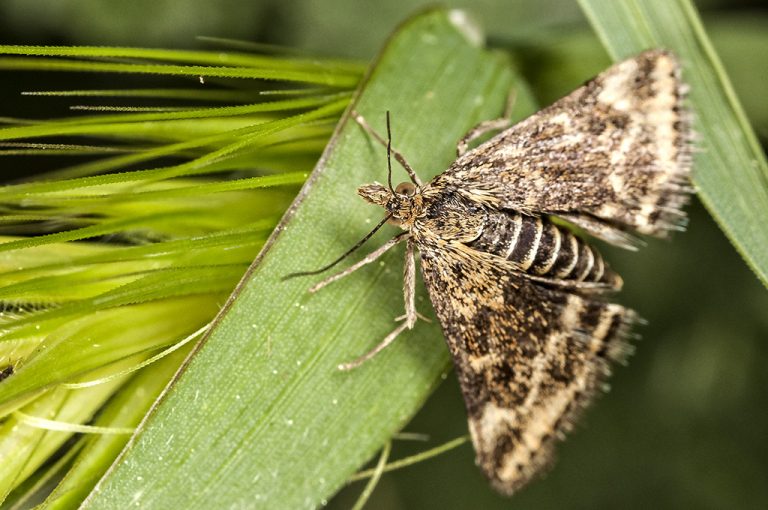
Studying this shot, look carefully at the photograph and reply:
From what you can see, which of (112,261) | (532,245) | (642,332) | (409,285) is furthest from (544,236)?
(642,332)

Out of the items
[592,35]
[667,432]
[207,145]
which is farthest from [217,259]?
[667,432]

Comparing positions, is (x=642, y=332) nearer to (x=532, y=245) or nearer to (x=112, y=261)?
(x=532, y=245)

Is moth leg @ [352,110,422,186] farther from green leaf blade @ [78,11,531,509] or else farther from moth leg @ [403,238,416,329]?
moth leg @ [403,238,416,329]

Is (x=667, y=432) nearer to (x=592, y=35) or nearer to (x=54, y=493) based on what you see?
(x=592, y=35)

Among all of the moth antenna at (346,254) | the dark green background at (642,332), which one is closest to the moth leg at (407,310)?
the moth antenna at (346,254)

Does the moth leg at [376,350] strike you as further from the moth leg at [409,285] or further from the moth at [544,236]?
the moth at [544,236]
